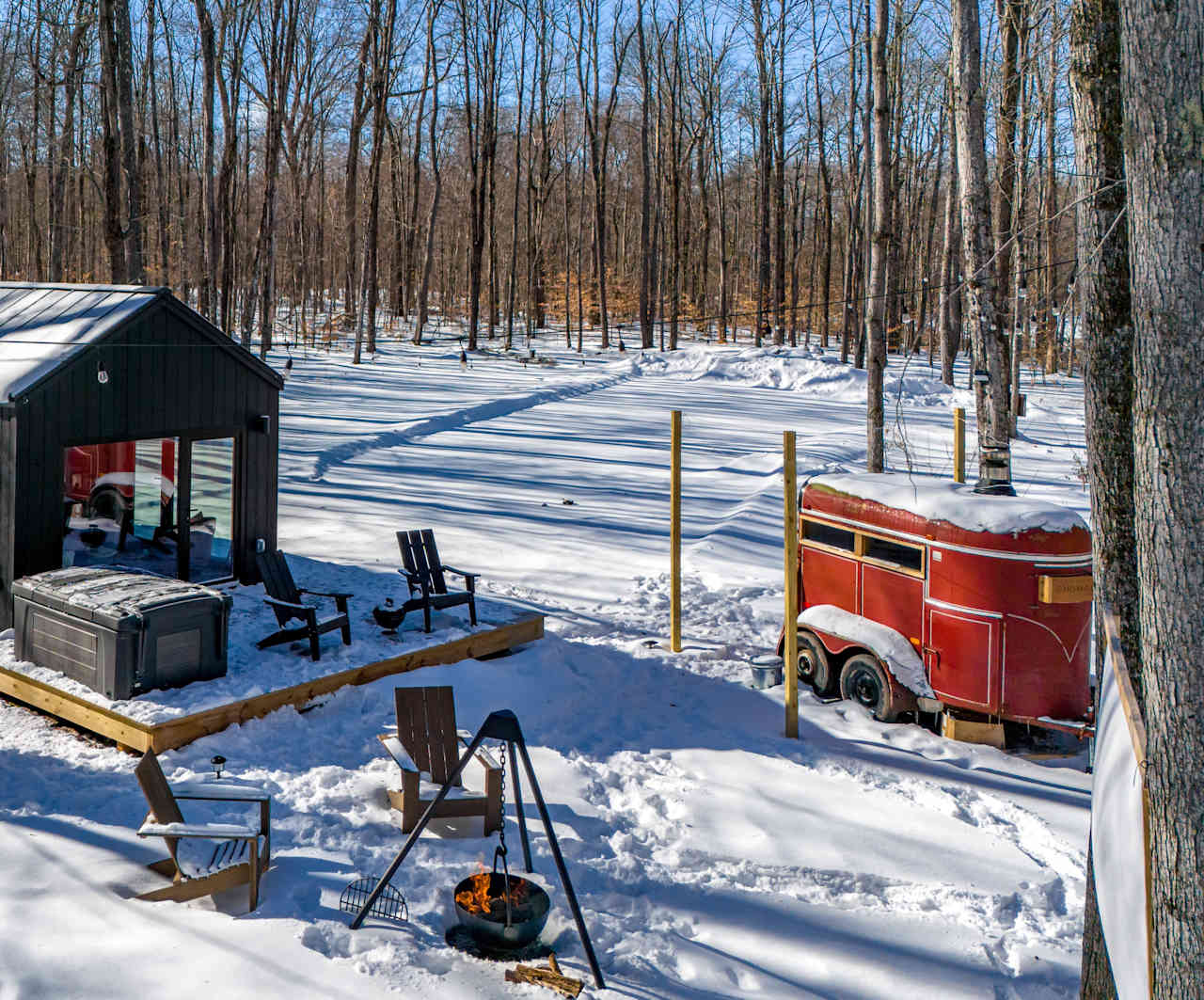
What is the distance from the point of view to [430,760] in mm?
6949

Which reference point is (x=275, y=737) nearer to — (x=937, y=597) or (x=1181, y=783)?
(x=937, y=597)

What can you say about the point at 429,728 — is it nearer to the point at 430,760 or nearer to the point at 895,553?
the point at 430,760

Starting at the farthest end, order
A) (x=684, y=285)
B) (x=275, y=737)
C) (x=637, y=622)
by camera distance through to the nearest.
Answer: (x=684, y=285) < (x=637, y=622) < (x=275, y=737)

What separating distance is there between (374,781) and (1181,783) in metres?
5.22

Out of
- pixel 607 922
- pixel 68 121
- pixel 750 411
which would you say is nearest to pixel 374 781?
pixel 607 922

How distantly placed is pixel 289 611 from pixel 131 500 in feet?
10.00

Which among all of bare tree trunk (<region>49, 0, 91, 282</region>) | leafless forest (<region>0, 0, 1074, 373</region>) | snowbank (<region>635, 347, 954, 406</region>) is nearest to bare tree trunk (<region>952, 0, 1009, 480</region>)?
leafless forest (<region>0, 0, 1074, 373</region>)

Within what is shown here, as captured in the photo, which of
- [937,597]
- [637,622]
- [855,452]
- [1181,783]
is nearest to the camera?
[1181,783]

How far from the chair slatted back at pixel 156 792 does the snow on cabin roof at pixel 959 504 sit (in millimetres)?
6043

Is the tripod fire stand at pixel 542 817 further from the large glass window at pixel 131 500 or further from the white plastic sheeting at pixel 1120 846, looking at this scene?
the large glass window at pixel 131 500

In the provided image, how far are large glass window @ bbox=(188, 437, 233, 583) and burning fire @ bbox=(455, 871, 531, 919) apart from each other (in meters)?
6.72

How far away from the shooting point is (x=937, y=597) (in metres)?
8.82

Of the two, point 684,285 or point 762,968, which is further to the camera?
point 684,285

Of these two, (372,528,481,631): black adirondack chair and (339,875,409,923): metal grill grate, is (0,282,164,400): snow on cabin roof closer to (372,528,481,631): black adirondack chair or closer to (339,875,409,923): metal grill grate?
(372,528,481,631): black adirondack chair
